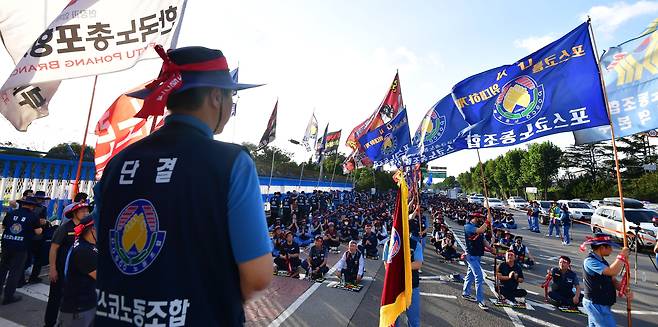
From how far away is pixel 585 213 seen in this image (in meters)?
23.2

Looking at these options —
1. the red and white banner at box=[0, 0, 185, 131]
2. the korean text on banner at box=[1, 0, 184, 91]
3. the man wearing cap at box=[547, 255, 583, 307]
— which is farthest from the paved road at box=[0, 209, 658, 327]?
the korean text on banner at box=[1, 0, 184, 91]

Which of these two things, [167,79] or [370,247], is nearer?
[167,79]

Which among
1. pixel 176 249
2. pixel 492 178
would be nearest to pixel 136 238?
pixel 176 249

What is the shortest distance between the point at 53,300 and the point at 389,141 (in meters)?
10.3

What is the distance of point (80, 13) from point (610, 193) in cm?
4932

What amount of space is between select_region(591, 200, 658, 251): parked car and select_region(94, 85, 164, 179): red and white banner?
15.4 metres

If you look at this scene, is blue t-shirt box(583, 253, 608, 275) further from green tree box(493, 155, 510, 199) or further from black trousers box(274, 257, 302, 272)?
green tree box(493, 155, 510, 199)

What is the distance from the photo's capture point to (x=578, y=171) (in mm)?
58688

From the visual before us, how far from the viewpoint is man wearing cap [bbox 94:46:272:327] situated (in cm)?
105

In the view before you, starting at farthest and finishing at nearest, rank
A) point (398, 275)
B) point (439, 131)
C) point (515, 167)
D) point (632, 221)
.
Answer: point (515, 167)
point (632, 221)
point (439, 131)
point (398, 275)

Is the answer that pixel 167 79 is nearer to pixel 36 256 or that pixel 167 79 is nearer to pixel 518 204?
pixel 36 256

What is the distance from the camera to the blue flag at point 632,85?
161 inches

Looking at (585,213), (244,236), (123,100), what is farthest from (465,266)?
(585,213)

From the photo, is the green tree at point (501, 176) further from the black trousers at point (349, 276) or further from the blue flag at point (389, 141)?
the black trousers at point (349, 276)
